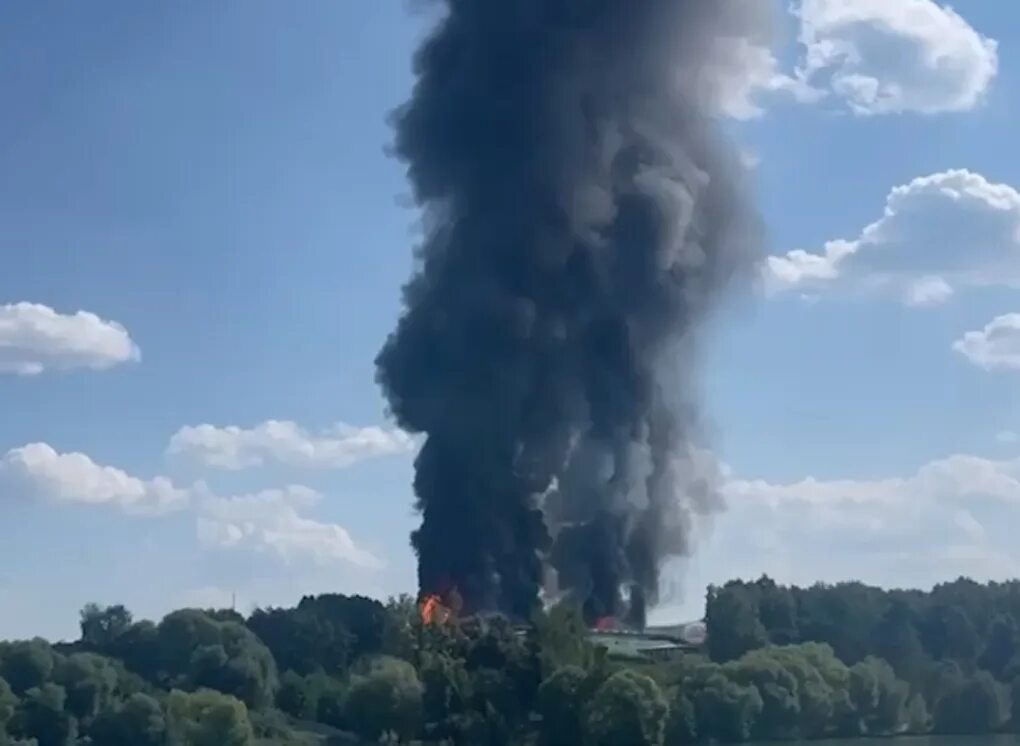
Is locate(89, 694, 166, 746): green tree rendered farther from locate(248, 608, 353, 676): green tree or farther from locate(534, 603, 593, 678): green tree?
locate(248, 608, 353, 676): green tree

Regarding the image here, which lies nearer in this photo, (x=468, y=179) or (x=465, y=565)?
(x=465, y=565)

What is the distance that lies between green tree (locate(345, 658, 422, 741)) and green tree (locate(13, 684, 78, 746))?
11.5m

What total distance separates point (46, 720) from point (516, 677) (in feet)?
62.9

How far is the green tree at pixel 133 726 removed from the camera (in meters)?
66.6

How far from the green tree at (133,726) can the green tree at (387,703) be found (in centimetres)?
820

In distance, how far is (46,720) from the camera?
69.0 meters

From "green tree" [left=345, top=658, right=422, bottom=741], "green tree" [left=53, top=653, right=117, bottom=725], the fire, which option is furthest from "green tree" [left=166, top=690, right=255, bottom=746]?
the fire

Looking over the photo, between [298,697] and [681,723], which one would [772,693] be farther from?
[298,697]

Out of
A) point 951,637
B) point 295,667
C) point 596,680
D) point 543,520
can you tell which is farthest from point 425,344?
point 951,637

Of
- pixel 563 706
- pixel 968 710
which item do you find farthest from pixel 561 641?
pixel 968 710

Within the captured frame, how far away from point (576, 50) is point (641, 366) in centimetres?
1835

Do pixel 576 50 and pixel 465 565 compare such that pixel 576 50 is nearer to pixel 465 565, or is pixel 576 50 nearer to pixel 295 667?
pixel 465 565

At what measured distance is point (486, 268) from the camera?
297 feet

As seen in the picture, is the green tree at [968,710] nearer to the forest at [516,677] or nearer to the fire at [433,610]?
the forest at [516,677]
